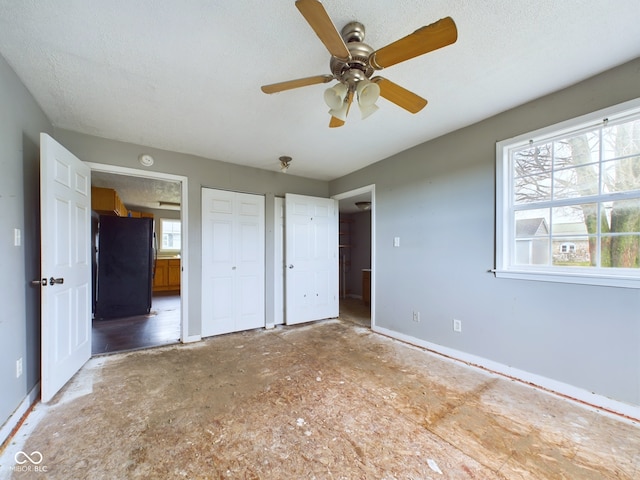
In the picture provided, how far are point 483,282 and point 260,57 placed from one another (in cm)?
260

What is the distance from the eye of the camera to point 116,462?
1379mm

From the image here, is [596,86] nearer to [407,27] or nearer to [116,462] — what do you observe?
[407,27]

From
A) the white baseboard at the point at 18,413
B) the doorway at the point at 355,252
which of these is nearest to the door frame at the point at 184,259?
the white baseboard at the point at 18,413

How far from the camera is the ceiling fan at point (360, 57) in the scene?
43.3 inches

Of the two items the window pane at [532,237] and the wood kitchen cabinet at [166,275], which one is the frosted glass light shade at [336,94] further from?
the wood kitchen cabinet at [166,275]

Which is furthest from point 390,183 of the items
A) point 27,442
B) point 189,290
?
point 27,442

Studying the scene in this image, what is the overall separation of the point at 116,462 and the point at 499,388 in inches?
102

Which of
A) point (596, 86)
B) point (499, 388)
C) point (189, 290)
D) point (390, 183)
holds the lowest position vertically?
point (499, 388)

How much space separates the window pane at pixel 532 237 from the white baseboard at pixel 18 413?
3.77 meters

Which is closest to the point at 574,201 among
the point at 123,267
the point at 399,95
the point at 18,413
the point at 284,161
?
the point at 399,95

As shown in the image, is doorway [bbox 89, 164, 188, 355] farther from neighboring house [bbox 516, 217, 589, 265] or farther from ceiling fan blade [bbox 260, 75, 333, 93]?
neighboring house [bbox 516, 217, 589, 265]

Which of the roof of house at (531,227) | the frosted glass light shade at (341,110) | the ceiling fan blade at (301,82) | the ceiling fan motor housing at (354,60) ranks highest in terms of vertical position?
the ceiling fan motor housing at (354,60)

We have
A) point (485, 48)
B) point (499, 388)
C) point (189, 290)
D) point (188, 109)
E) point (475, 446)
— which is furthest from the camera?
point (189, 290)

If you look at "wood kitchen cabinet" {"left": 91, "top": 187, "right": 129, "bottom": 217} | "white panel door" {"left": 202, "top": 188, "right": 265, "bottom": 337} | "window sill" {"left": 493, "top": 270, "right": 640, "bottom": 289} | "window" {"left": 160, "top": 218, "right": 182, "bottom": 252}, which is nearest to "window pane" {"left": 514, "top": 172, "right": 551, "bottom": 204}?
"window sill" {"left": 493, "top": 270, "right": 640, "bottom": 289}
